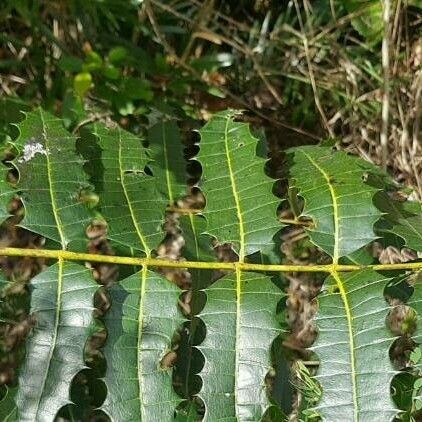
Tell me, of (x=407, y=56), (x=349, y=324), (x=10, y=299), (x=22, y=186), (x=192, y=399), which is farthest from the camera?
(x=407, y=56)

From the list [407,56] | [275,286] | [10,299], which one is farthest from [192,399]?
[407,56]

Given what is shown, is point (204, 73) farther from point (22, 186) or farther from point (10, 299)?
point (22, 186)

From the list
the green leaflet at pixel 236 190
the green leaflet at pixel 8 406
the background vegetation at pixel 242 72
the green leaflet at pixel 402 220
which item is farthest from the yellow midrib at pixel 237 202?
the background vegetation at pixel 242 72

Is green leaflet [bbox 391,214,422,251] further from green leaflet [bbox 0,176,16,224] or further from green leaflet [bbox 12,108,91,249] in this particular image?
green leaflet [bbox 0,176,16,224]

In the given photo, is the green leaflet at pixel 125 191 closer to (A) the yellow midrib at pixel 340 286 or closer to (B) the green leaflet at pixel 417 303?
(A) the yellow midrib at pixel 340 286

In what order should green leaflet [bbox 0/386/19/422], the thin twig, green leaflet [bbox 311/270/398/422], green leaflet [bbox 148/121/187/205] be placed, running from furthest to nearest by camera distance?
the thin twig → green leaflet [bbox 148/121/187/205] → green leaflet [bbox 0/386/19/422] → green leaflet [bbox 311/270/398/422]

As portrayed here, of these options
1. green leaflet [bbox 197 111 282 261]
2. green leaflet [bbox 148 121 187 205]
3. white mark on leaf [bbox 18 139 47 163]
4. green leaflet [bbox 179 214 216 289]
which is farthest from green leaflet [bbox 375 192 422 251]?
white mark on leaf [bbox 18 139 47 163]
